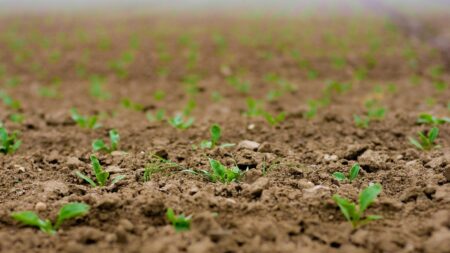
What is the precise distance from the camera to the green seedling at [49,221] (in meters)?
2.06

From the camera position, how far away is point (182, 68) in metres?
7.55

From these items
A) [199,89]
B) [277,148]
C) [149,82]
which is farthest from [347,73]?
[277,148]

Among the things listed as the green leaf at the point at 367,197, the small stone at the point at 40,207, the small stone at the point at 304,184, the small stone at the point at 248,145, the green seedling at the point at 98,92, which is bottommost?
the green seedling at the point at 98,92

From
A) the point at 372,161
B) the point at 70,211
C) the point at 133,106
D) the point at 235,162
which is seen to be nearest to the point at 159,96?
the point at 133,106

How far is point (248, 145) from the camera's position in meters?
3.21

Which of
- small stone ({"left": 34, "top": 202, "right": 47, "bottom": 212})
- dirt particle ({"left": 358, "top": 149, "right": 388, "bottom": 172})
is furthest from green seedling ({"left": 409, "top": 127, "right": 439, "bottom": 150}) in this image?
small stone ({"left": 34, "top": 202, "right": 47, "bottom": 212})

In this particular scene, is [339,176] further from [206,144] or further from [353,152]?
[206,144]

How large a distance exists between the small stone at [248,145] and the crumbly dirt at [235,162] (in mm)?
82

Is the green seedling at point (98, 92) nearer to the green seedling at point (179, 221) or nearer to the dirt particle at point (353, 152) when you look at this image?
the dirt particle at point (353, 152)

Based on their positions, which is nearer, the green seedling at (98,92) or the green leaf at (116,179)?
the green leaf at (116,179)

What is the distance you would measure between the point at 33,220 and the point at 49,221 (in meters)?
0.07

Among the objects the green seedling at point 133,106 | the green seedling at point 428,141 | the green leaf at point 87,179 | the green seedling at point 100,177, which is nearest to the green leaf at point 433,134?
the green seedling at point 428,141

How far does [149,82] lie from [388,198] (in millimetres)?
5073

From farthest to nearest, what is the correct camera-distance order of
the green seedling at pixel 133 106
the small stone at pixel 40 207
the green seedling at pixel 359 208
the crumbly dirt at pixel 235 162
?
the green seedling at pixel 133 106
the small stone at pixel 40 207
the green seedling at pixel 359 208
the crumbly dirt at pixel 235 162
